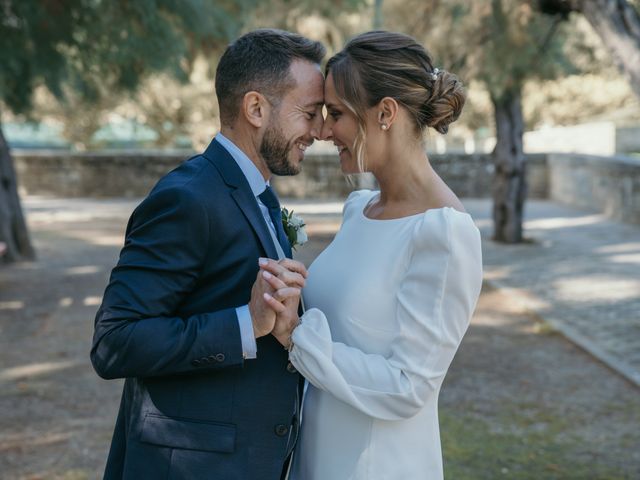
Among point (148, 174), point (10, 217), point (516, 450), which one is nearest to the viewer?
point (516, 450)

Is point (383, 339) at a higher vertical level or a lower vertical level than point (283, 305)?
lower

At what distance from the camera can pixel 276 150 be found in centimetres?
247

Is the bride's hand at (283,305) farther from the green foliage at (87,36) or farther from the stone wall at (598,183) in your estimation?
the stone wall at (598,183)

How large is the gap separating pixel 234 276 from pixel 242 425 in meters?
0.40

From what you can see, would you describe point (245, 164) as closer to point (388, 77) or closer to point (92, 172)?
point (388, 77)

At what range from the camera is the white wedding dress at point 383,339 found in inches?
88.4

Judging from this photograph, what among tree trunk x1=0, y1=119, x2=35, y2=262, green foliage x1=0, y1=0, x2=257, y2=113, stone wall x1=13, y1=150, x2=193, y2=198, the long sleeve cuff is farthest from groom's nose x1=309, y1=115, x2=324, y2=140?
stone wall x1=13, y1=150, x2=193, y2=198

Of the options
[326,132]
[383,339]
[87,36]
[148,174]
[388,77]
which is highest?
[87,36]

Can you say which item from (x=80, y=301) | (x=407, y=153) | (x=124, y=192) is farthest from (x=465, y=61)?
(x=124, y=192)

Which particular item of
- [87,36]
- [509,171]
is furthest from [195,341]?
[509,171]

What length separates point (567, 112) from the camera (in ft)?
114

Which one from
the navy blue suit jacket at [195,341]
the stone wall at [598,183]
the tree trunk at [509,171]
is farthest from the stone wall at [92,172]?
the navy blue suit jacket at [195,341]

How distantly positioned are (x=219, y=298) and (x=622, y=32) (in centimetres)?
613

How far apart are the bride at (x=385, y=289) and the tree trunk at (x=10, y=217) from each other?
39.2 ft
